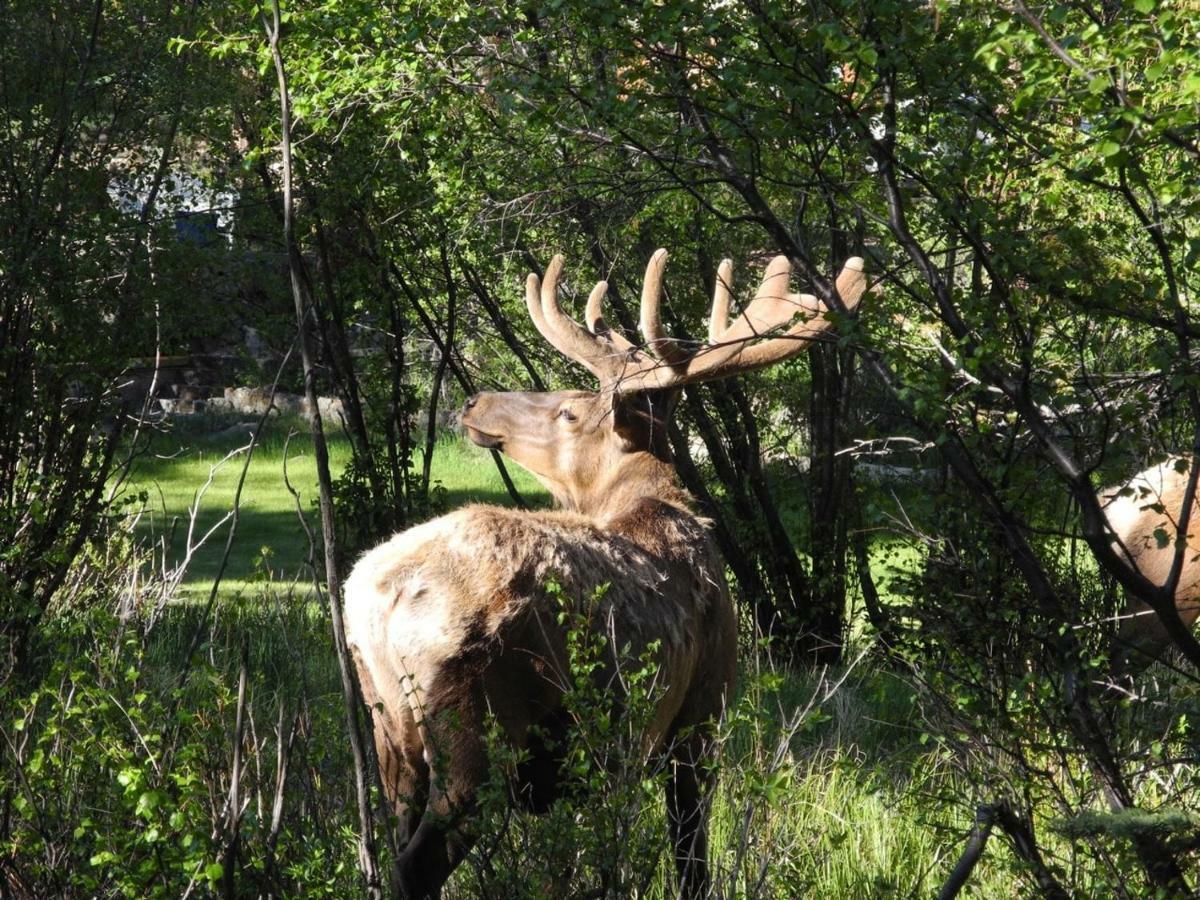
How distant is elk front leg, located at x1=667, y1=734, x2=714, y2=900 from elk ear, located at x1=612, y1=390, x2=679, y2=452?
143 centimetres

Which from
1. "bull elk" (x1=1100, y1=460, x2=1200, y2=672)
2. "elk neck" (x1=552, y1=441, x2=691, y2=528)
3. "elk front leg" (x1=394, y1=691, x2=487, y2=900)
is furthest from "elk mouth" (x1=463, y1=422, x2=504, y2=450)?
"bull elk" (x1=1100, y1=460, x2=1200, y2=672)

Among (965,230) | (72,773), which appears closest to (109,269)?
(72,773)

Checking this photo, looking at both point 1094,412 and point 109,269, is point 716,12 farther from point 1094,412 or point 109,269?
point 109,269

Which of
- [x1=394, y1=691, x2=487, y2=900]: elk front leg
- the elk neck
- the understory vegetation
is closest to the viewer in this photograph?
the understory vegetation

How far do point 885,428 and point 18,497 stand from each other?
19.5ft

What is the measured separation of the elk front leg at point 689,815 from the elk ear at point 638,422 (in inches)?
56.4

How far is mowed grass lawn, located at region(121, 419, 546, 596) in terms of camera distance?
13.4 meters

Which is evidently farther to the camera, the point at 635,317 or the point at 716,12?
the point at 635,317

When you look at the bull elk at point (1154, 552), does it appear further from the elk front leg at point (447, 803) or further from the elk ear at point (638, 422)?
the elk front leg at point (447, 803)

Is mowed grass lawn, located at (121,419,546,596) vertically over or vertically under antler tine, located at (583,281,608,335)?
under

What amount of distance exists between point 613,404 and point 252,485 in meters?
10.7

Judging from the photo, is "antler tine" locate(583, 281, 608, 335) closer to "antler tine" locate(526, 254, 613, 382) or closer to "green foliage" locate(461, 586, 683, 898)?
"antler tine" locate(526, 254, 613, 382)

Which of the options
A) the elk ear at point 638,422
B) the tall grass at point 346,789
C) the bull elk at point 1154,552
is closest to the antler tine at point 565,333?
the elk ear at point 638,422

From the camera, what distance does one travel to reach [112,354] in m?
7.75
